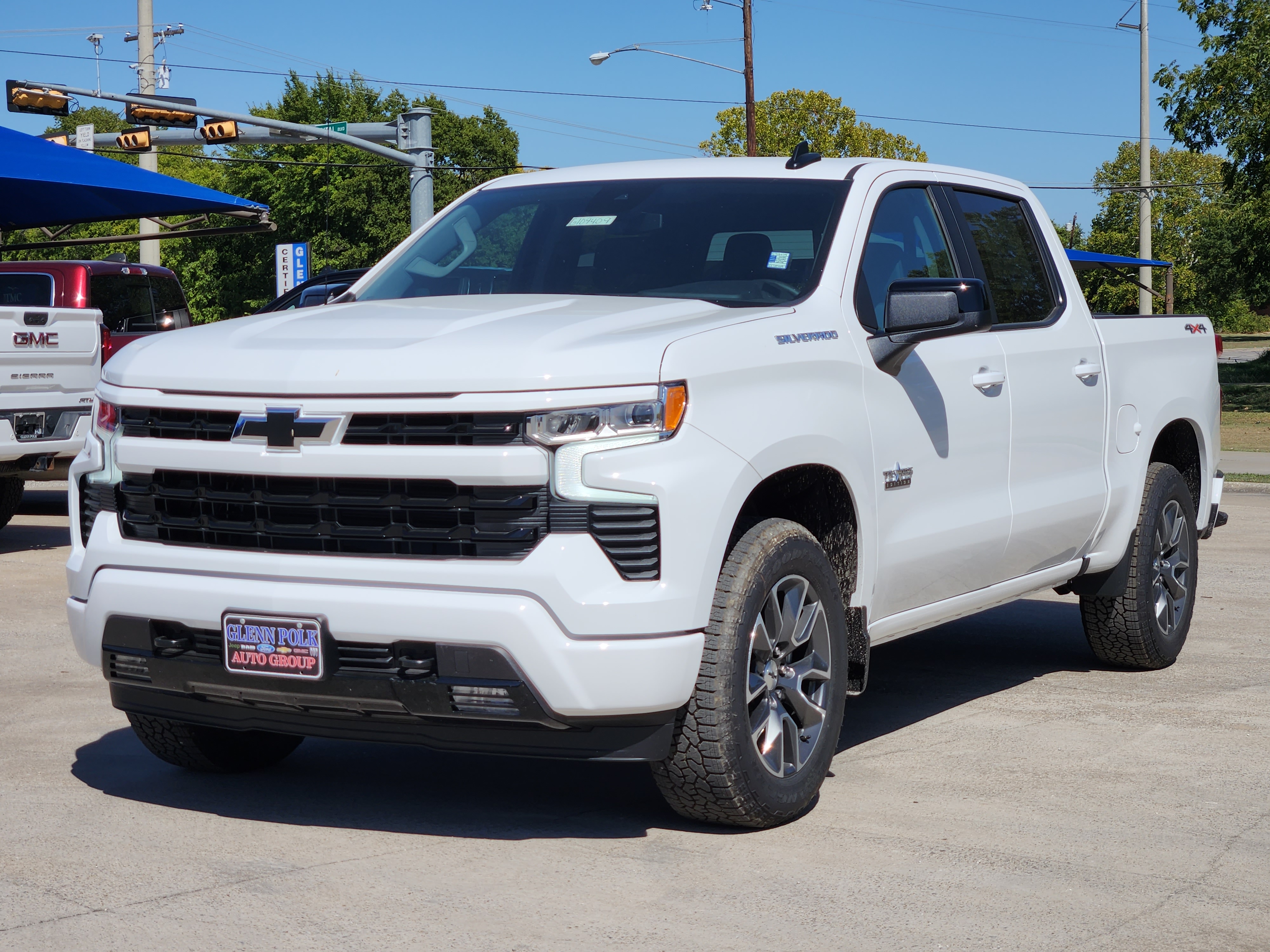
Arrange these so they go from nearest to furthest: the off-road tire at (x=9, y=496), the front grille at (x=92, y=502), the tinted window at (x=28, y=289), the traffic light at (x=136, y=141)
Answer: the front grille at (x=92, y=502)
the off-road tire at (x=9, y=496)
the tinted window at (x=28, y=289)
the traffic light at (x=136, y=141)

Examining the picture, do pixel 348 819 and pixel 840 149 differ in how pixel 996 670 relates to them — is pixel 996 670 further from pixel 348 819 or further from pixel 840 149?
pixel 840 149

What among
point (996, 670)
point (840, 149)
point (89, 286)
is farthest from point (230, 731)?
point (840, 149)

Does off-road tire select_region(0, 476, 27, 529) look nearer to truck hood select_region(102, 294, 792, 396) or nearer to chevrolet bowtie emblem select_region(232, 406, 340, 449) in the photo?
truck hood select_region(102, 294, 792, 396)

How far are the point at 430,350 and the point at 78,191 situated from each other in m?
13.2

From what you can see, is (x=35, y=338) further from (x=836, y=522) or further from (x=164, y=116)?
(x=164, y=116)

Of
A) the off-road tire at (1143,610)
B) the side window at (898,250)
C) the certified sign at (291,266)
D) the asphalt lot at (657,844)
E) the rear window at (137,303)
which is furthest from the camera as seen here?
the certified sign at (291,266)

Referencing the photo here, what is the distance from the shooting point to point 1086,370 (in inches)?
251

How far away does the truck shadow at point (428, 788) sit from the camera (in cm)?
471

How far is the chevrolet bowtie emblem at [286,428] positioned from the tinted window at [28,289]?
468 inches

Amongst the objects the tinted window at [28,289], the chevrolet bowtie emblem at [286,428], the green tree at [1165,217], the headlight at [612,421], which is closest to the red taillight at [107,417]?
the chevrolet bowtie emblem at [286,428]

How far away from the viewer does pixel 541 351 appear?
407 cm

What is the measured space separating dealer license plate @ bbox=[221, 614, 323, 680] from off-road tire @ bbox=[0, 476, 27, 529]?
860 cm

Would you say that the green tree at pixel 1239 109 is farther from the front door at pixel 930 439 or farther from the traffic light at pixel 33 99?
the front door at pixel 930 439

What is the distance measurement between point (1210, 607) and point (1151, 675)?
2.11m
